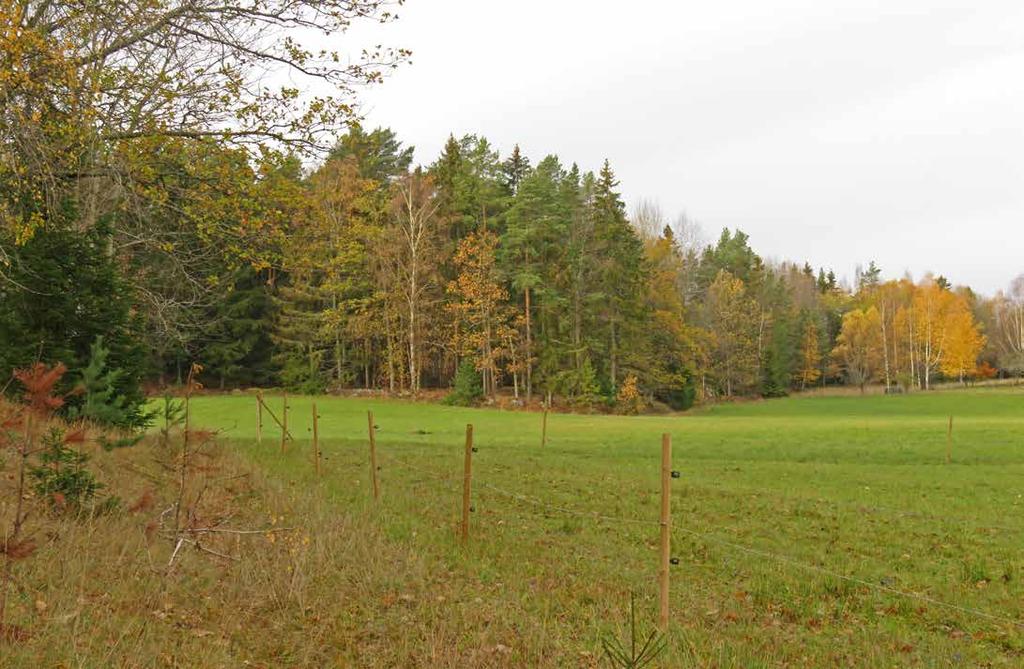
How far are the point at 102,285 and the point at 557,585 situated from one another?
41.7 feet

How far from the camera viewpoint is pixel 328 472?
617 inches

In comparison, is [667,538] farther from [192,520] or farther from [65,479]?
[65,479]

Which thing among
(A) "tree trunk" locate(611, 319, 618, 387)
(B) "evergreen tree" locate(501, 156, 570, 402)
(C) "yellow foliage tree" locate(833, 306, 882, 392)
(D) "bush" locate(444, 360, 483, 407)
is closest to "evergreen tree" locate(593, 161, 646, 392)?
(A) "tree trunk" locate(611, 319, 618, 387)

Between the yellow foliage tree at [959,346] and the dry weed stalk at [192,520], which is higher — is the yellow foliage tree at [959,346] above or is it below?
above

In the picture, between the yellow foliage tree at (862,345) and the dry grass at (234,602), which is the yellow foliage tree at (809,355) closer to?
the yellow foliage tree at (862,345)

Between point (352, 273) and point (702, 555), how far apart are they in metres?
49.0

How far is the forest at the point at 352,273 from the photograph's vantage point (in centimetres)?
1055

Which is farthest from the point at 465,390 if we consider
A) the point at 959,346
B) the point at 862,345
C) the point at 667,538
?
→ the point at 959,346

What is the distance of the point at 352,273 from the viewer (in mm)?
55344

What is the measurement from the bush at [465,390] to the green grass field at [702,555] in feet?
87.3

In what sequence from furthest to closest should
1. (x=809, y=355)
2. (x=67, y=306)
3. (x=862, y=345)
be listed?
(x=862, y=345)
(x=809, y=355)
(x=67, y=306)

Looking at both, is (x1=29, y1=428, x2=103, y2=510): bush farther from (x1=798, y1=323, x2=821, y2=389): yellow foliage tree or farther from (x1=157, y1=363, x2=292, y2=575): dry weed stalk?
(x1=798, y1=323, x2=821, y2=389): yellow foliage tree

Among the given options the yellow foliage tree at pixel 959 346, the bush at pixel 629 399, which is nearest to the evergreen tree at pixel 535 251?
the bush at pixel 629 399

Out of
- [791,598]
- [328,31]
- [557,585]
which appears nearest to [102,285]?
[328,31]
